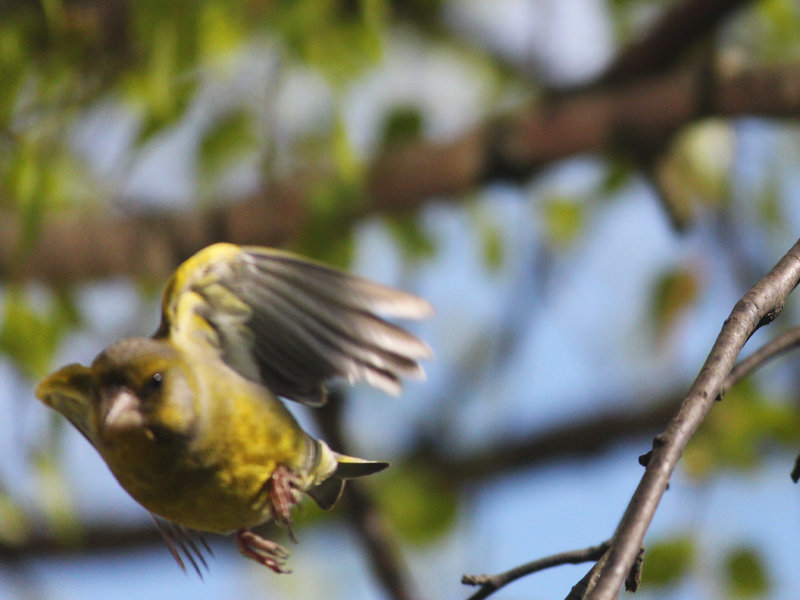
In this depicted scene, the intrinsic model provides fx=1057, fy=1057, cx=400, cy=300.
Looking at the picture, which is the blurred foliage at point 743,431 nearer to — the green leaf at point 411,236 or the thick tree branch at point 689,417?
the green leaf at point 411,236

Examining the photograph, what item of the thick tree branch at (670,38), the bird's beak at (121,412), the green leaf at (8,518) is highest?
the thick tree branch at (670,38)

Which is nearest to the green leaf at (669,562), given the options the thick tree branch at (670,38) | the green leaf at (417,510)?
the green leaf at (417,510)

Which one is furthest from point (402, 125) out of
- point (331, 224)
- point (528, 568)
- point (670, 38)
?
point (528, 568)

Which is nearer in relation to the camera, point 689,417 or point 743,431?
point 689,417

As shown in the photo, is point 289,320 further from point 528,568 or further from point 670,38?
point 670,38

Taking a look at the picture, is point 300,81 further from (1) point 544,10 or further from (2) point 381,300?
(2) point 381,300

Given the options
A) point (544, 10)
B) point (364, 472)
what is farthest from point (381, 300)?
point (544, 10)

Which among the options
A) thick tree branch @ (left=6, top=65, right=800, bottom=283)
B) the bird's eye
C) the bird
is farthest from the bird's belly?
thick tree branch @ (left=6, top=65, right=800, bottom=283)

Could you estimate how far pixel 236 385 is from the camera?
4.87 ft

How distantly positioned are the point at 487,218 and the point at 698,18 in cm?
90

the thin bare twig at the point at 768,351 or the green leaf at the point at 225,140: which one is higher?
the green leaf at the point at 225,140

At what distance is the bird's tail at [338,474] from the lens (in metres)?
1.47

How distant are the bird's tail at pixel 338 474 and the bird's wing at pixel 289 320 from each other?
0.33 feet

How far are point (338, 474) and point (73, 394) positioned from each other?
396mm
